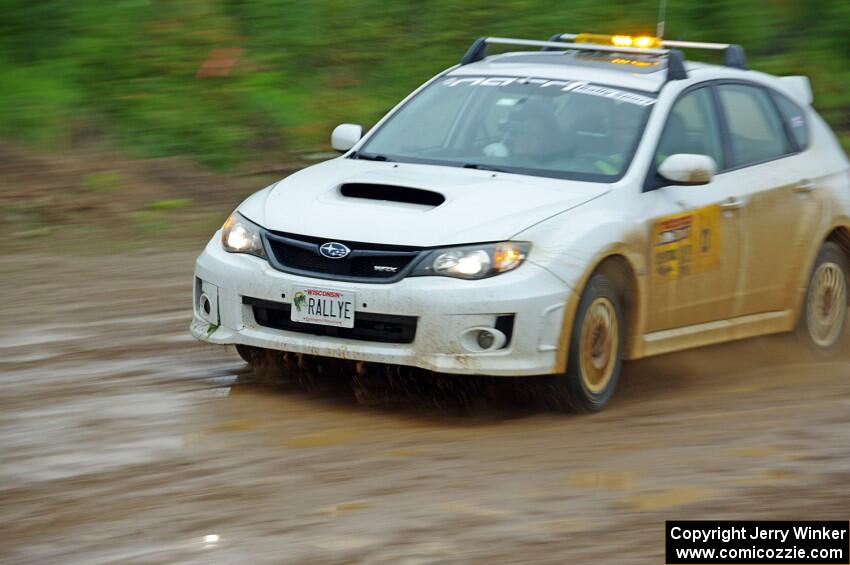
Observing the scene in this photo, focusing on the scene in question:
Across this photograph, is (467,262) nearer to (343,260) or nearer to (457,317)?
(457,317)

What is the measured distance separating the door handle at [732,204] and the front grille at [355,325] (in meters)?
2.05

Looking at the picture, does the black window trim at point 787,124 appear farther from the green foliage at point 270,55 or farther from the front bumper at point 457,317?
the green foliage at point 270,55

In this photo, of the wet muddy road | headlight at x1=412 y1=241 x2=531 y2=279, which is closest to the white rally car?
headlight at x1=412 y1=241 x2=531 y2=279

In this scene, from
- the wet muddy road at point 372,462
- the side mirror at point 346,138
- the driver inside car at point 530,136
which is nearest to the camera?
the wet muddy road at point 372,462

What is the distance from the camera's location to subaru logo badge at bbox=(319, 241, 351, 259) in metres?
7.05

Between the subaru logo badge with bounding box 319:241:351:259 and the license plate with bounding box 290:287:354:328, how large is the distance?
0.16 m

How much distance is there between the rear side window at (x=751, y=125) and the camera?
8.70 metres

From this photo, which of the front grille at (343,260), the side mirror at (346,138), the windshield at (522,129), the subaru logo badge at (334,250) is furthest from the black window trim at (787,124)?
the subaru logo badge at (334,250)

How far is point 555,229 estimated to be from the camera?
278 inches

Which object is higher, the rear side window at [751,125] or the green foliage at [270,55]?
the rear side window at [751,125]

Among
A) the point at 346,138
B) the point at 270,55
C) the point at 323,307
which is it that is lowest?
the point at 270,55

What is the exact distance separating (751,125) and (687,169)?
57.0 inches

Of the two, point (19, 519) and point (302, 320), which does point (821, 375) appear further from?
point (19, 519)

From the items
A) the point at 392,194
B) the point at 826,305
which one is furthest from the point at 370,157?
the point at 826,305
